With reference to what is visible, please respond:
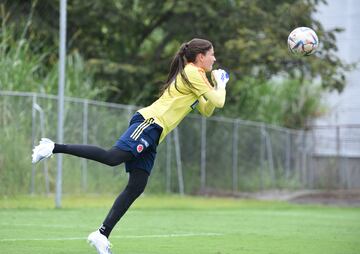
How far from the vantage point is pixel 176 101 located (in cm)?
897

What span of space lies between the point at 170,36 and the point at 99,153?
19534 millimetres

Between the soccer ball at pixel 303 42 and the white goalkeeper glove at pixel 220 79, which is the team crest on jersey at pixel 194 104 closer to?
the white goalkeeper glove at pixel 220 79

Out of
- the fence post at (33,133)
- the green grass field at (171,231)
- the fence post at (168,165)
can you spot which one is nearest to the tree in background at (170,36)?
the fence post at (168,165)

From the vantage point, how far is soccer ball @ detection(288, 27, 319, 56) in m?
10.7

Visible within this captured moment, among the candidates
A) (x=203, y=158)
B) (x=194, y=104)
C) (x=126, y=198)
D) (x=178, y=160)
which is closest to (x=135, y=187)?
(x=126, y=198)

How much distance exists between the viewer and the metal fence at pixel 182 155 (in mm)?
20250

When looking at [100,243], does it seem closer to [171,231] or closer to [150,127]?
[150,127]

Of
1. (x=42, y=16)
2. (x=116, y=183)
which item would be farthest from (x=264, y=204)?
(x=42, y=16)

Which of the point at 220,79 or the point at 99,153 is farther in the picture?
the point at 220,79

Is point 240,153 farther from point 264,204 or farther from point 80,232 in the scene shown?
point 80,232

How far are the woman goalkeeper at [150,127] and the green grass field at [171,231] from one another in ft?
2.35

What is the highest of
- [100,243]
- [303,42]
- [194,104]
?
[303,42]

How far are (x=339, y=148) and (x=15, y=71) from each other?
692 inches

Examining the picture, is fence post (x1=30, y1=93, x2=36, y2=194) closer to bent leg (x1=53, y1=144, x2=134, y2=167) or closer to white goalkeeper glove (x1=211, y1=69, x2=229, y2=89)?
white goalkeeper glove (x1=211, y1=69, x2=229, y2=89)
